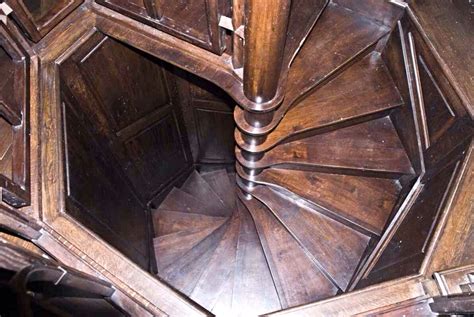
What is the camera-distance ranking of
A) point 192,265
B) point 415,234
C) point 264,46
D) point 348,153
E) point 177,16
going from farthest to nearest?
point 192,265 → point 348,153 → point 177,16 → point 415,234 → point 264,46

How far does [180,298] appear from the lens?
5.21 feet

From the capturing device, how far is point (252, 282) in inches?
103

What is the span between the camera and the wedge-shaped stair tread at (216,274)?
2.67 metres

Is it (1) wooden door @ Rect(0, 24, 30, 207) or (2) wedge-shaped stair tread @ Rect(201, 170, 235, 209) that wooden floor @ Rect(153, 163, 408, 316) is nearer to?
(2) wedge-shaped stair tread @ Rect(201, 170, 235, 209)

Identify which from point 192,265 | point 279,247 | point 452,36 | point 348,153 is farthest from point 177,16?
point 192,265

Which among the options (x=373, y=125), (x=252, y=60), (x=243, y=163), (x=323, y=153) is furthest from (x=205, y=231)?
(x=252, y=60)

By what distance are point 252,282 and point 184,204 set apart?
3.31 ft

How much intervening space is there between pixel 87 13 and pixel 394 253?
1768mm

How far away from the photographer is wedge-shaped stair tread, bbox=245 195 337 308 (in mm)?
2387

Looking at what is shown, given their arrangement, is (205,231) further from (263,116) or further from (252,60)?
(252,60)

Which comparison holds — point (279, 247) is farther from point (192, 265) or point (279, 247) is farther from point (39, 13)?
point (39, 13)

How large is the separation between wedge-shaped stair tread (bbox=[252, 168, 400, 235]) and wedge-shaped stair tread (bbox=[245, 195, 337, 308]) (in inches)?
10.9

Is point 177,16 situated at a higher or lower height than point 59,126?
higher

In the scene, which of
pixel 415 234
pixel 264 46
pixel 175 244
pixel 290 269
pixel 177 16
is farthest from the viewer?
pixel 175 244
